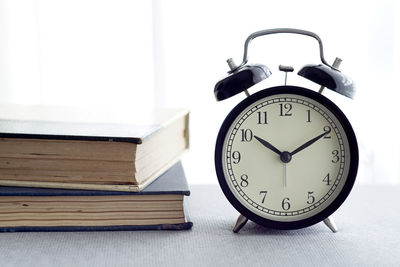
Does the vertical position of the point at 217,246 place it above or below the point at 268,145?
below

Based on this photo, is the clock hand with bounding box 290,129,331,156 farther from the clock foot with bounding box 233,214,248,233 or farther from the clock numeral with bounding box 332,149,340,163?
the clock foot with bounding box 233,214,248,233

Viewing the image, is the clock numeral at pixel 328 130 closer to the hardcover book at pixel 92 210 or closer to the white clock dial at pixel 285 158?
the white clock dial at pixel 285 158

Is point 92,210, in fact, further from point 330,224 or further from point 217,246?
point 330,224

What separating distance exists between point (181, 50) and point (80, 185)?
1.23 metres

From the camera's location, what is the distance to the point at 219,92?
103 cm

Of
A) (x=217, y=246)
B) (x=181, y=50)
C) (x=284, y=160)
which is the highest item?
(x=181, y=50)

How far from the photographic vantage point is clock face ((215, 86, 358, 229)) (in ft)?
3.47

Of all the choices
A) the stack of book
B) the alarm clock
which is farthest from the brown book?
the alarm clock

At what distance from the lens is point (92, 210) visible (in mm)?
1062

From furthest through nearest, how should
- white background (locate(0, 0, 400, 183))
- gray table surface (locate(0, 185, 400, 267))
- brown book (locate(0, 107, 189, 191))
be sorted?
white background (locate(0, 0, 400, 183))
brown book (locate(0, 107, 189, 191))
gray table surface (locate(0, 185, 400, 267))

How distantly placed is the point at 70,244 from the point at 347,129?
0.49 m

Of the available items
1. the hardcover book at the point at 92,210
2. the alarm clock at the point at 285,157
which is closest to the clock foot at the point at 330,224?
the alarm clock at the point at 285,157

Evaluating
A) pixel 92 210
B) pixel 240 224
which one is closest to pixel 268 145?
pixel 240 224

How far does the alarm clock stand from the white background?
110 cm
